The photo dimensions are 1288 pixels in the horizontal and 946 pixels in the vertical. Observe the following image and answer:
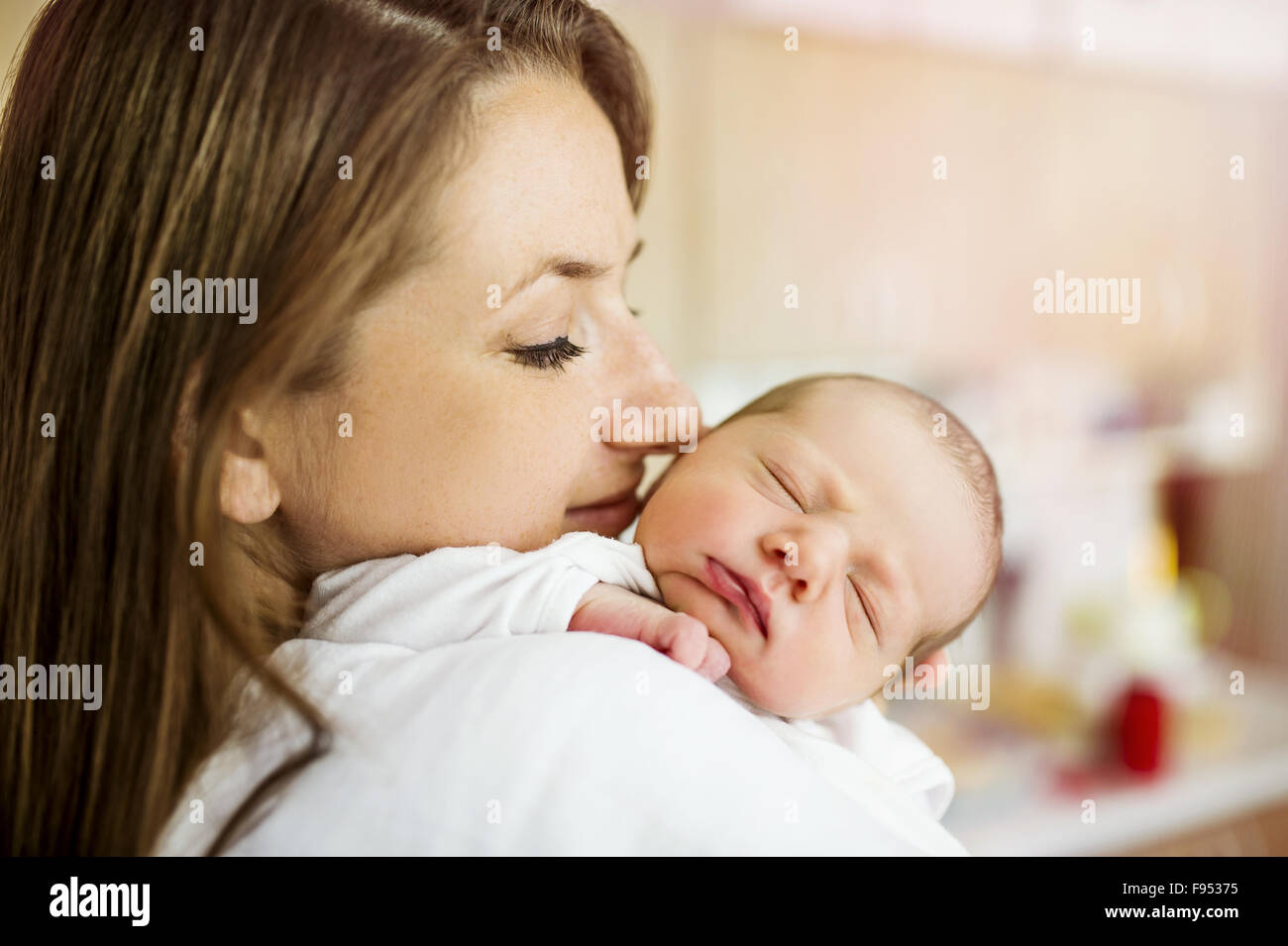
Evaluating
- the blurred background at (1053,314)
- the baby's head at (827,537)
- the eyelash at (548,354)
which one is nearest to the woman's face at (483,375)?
the eyelash at (548,354)

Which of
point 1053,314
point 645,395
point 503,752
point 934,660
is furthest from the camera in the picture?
point 1053,314

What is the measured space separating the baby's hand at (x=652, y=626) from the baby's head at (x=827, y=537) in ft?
0.13

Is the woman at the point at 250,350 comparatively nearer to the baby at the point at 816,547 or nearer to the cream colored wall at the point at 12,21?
the baby at the point at 816,547

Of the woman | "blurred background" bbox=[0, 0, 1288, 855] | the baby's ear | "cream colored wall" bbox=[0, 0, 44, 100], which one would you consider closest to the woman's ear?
the woman

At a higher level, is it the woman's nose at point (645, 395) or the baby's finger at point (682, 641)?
the woman's nose at point (645, 395)

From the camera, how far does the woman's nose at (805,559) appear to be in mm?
708

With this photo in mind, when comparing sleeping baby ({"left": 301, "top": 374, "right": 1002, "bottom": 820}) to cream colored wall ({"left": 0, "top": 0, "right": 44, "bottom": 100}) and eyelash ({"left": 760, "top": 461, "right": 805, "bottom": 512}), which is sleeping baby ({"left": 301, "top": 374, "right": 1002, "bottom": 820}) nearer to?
eyelash ({"left": 760, "top": 461, "right": 805, "bottom": 512})

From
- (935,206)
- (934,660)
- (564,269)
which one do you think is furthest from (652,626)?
(935,206)

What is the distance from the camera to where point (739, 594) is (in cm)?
72

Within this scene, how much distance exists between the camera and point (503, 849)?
1.82 feet

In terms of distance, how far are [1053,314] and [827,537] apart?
1.97m

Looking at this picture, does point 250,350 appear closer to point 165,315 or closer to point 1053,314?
point 165,315

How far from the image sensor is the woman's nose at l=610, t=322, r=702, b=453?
77 centimetres
